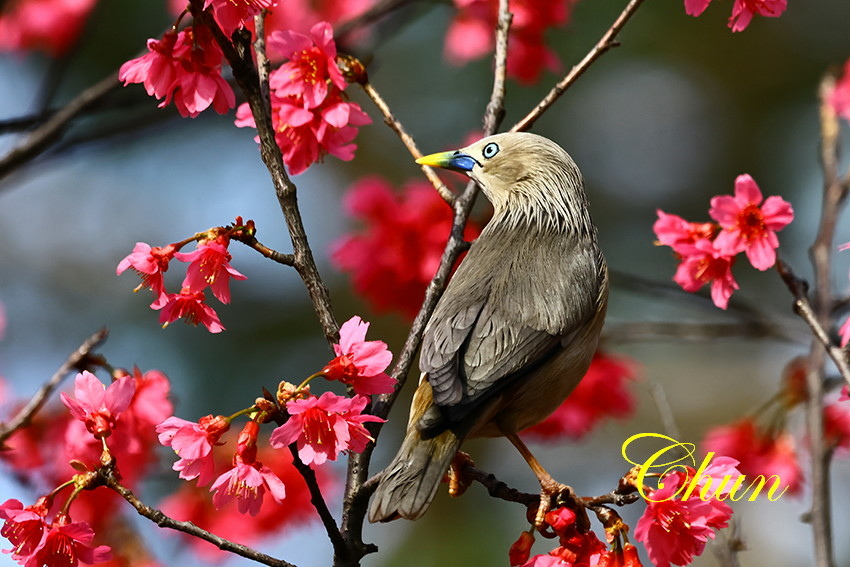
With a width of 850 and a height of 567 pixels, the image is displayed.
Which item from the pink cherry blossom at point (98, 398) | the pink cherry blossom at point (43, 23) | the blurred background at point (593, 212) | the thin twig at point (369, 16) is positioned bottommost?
the blurred background at point (593, 212)

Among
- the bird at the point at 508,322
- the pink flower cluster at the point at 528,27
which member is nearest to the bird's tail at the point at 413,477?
the bird at the point at 508,322

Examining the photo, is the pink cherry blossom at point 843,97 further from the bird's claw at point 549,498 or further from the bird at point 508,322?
the bird's claw at point 549,498

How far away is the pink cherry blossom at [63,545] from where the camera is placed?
1756mm

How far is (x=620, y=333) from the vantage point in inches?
144

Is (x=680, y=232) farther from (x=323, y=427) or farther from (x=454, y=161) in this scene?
(x=323, y=427)

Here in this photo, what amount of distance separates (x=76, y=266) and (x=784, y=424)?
674cm

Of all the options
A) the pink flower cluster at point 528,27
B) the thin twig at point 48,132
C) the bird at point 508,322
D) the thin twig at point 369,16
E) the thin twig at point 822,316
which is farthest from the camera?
the pink flower cluster at point 528,27

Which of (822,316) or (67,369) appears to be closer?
(67,369)

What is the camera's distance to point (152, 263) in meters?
1.89

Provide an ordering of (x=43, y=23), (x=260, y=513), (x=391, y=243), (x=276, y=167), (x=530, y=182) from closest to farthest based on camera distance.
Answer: (x=276, y=167), (x=530, y=182), (x=391, y=243), (x=260, y=513), (x=43, y=23)

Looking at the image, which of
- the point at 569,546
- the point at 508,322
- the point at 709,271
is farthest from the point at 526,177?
the point at 569,546

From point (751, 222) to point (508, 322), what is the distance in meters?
0.65

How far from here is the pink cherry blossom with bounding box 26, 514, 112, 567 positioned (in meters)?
1.76

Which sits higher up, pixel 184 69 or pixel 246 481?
pixel 184 69
